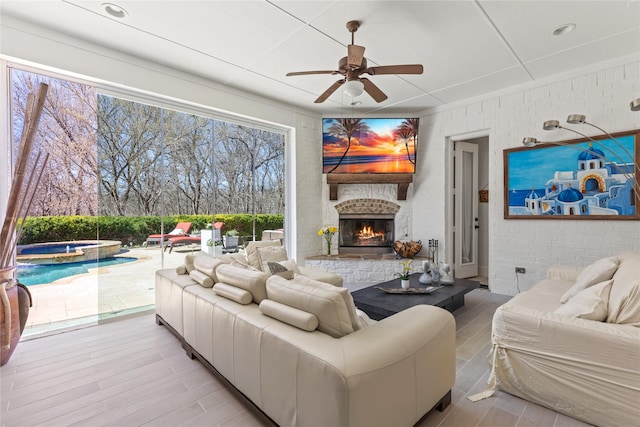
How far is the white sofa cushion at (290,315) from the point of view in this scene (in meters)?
1.48

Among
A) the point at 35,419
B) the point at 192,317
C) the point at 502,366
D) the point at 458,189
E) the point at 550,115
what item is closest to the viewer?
the point at 35,419

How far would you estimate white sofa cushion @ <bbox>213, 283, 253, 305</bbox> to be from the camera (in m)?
1.92

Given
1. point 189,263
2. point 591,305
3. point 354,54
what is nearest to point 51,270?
point 189,263

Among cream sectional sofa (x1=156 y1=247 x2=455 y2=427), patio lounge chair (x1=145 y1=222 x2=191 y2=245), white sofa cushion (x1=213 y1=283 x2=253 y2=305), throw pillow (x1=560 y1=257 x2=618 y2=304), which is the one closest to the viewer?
cream sectional sofa (x1=156 y1=247 x2=455 y2=427)

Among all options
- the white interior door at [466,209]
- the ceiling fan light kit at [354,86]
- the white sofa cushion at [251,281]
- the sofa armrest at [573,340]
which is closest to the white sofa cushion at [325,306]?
the white sofa cushion at [251,281]

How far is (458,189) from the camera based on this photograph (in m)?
4.93

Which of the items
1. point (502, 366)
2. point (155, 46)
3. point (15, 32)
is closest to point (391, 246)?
point (502, 366)

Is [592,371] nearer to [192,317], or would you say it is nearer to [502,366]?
[502,366]

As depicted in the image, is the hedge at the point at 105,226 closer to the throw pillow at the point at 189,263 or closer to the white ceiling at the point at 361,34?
the throw pillow at the point at 189,263

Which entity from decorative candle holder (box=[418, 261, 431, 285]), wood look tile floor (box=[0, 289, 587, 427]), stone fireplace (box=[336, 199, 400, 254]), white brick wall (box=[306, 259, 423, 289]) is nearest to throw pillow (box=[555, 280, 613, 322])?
wood look tile floor (box=[0, 289, 587, 427])

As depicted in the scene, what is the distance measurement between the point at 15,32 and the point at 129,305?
2.90 m

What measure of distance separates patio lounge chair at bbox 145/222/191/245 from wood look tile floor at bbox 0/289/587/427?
1187mm

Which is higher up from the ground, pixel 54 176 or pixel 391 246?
pixel 54 176

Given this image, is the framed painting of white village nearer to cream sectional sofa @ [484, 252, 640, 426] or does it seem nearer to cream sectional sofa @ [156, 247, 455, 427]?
cream sectional sofa @ [484, 252, 640, 426]
